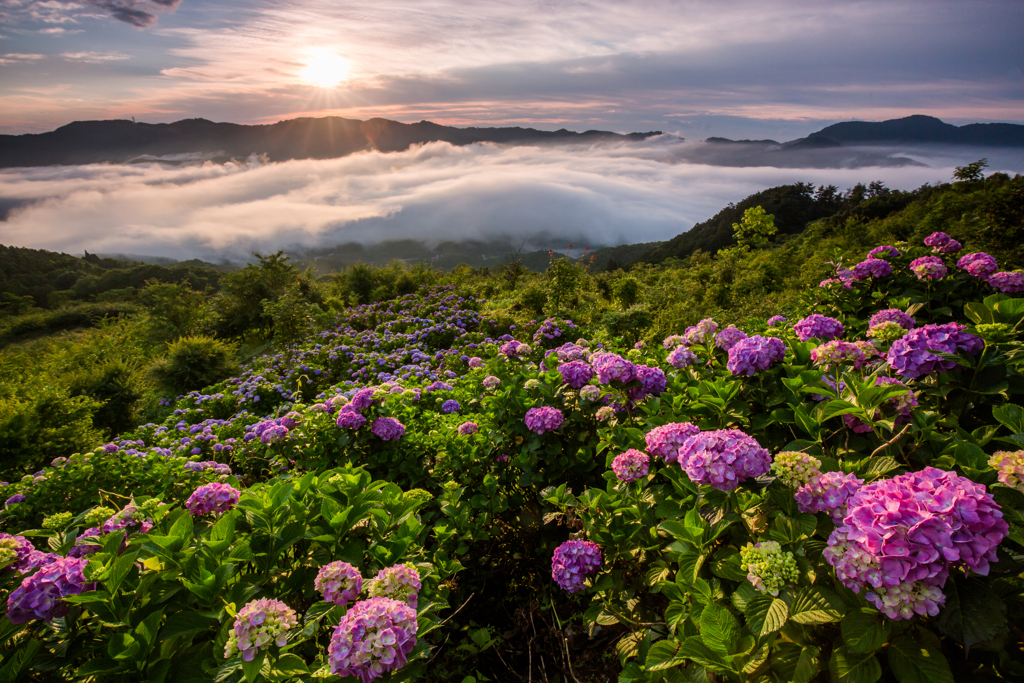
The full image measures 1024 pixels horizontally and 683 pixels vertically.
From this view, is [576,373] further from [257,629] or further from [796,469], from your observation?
[257,629]

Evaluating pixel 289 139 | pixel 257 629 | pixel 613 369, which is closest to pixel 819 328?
pixel 613 369

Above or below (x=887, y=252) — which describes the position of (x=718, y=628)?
below

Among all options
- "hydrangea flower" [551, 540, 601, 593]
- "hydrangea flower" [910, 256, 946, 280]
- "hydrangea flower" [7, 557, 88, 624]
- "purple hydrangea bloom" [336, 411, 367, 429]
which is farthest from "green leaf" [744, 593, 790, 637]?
"hydrangea flower" [910, 256, 946, 280]

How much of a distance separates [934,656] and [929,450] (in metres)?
0.98

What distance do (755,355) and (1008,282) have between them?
8.02 ft

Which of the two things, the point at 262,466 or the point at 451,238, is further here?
the point at 451,238

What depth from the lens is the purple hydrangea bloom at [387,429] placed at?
112 inches

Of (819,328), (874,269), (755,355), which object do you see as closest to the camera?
(755,355)

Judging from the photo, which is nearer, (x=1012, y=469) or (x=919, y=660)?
(x=919, y=660)

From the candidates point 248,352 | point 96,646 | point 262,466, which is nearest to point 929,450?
point 96,646

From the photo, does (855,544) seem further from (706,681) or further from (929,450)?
(929,450)

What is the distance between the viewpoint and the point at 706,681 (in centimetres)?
137

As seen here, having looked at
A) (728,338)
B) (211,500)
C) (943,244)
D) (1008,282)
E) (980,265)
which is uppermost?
(943,244)

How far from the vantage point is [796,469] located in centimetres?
137
